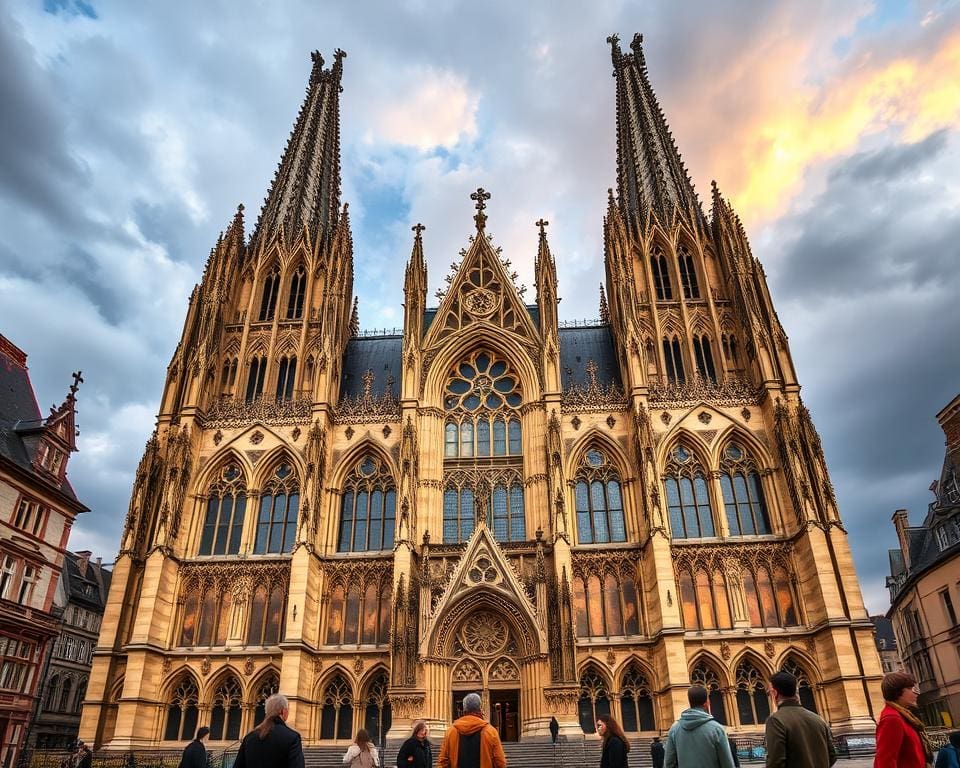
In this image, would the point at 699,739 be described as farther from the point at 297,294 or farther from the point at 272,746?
the point at 297,294

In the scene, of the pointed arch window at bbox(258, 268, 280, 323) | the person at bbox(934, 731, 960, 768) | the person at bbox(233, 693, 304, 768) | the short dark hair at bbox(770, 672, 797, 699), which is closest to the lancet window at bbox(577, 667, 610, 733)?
the person at bbox(934, 731, 960, 768)

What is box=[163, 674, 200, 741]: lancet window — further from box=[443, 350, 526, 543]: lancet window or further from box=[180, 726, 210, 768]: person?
box=[180, 726, 210, 768]: person

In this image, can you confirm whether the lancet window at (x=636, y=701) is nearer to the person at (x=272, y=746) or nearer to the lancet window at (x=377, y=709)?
the lancet window at (x=377, y=709)

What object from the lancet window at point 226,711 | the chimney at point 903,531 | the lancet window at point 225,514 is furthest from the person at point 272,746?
the chimney at point 903,531

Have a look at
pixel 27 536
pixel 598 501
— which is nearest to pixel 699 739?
pixel 598 501

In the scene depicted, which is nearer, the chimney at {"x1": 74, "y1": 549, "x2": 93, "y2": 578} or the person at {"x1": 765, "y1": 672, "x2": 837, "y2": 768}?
the person at {"x1": 765, "y1": 672, "x2": 837, "y2": 768}

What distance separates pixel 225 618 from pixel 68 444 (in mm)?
11395

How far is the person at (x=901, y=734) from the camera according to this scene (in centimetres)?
551

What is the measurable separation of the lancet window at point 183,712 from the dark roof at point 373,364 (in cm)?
1565

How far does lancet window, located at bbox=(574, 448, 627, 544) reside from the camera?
32.1 metres

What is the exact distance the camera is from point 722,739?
632 centimetres

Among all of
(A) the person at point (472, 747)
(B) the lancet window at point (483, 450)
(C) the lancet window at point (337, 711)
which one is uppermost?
(B) the lancet window at point (483, 450)

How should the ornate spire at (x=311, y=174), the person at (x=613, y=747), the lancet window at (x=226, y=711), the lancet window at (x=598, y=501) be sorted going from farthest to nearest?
the ornate spire at (x=311, y=174) → the lancet window at (x=598, y=501) → the lancet window at (x=226, y=711) → the person at (x=613, y=747)

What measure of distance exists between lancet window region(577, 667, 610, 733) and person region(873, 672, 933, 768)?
24.9m
